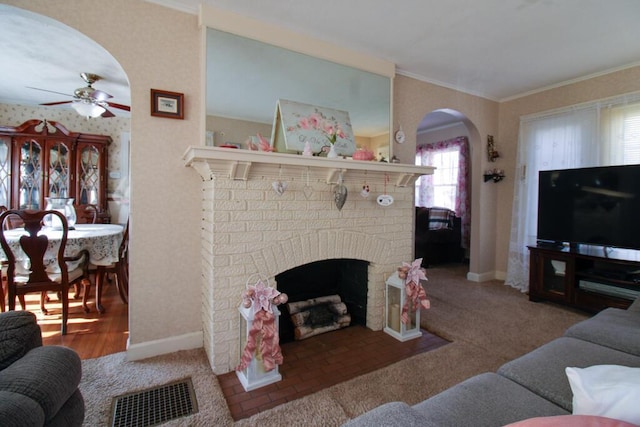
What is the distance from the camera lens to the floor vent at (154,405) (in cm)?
150

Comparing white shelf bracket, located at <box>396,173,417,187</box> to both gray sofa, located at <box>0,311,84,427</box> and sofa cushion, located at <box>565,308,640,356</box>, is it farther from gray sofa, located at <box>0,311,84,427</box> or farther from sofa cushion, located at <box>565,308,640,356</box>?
gray sofa, located at <box>0,311,84,427</box>

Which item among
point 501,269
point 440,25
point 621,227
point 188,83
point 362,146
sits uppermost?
point 440,25

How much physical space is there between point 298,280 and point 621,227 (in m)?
3.00

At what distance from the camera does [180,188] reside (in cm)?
211

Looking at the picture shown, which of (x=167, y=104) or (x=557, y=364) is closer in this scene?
(x=557, y=364)

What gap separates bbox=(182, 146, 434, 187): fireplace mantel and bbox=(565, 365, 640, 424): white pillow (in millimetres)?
1655

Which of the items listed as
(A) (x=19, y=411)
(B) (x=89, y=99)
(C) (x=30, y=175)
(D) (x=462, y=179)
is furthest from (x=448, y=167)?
(C) (x=30, y=175)

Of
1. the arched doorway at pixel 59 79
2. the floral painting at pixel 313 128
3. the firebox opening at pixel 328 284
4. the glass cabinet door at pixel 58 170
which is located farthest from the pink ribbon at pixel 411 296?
the glass cabinet door at pixel 58 170

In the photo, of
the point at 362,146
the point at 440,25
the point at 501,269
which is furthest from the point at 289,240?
the point at 501,269

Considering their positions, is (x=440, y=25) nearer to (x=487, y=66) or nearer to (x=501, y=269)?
(x=487, y=66)

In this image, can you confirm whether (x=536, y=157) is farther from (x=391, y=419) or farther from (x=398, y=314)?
(x=391, y=419)

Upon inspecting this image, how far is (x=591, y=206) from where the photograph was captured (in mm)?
2936

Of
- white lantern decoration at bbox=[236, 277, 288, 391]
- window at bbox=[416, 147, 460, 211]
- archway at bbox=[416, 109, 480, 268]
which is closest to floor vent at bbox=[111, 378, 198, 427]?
white lantern decoration at bbox=[236, 277, 288, 391]

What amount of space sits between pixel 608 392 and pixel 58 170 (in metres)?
5.73
